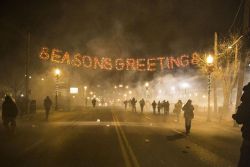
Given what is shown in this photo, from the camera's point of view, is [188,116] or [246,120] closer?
[246,120]

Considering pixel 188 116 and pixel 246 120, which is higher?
pixel 246 120

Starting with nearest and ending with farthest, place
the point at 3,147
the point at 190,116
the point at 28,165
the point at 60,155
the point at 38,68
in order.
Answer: the point at 28,165, the point at 60,155, the point at 3,147, the point at 190,116, the point at 38,68

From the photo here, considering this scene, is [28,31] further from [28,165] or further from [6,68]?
[6,68]

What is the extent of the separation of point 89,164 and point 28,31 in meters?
25.2

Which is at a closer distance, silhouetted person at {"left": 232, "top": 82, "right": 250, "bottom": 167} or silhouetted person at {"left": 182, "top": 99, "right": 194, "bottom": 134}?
silhouetted person at {"left": 232, "top": 82, "right": 250, "bottom": 167}

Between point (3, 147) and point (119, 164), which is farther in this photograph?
point (3, 147)

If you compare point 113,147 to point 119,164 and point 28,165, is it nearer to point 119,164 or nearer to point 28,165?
point 119,164

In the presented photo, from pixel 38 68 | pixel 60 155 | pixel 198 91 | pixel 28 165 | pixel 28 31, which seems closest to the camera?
pixel 28 165

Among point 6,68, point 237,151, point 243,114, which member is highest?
point 6,68

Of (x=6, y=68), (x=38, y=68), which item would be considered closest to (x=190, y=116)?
(x=6, y=68)

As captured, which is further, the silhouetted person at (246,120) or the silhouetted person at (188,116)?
the silhouetted person at (188,116)

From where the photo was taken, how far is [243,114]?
18.3 feet

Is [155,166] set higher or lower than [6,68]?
lower

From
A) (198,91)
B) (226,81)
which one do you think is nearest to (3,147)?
(226,81)
